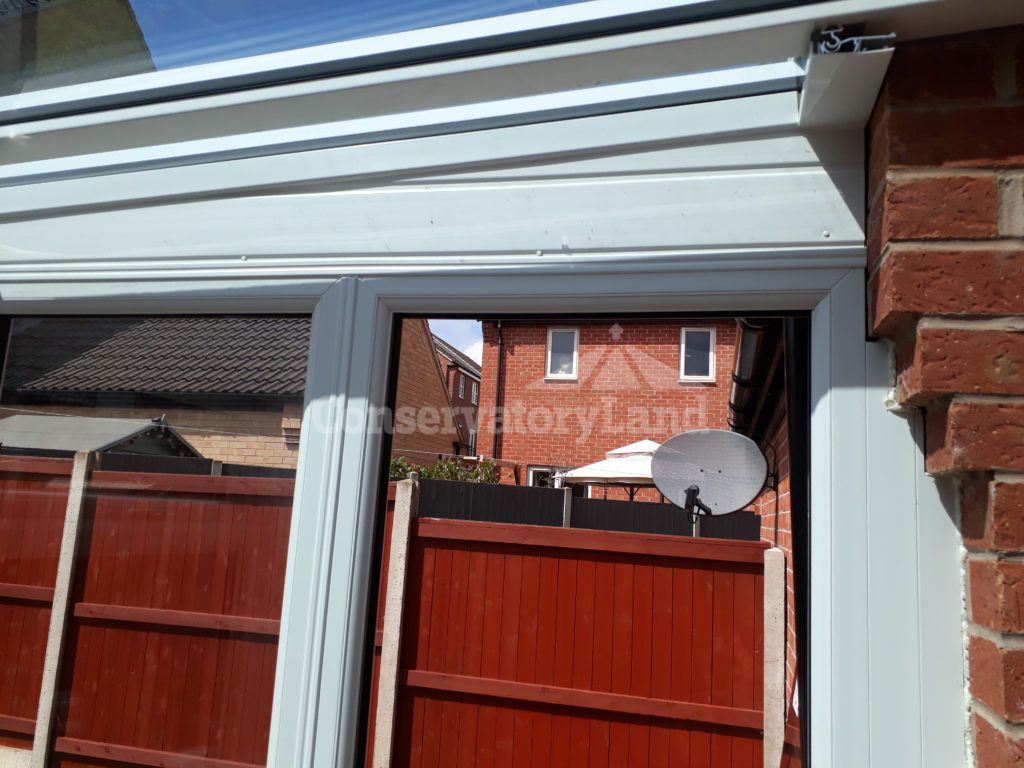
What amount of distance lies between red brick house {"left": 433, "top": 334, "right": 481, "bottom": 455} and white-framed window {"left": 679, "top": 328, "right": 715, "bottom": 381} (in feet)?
1.29

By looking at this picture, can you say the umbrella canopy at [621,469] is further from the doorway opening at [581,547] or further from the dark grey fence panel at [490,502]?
the dark grey fence panel at [490,502]

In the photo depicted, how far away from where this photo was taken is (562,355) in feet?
4.17

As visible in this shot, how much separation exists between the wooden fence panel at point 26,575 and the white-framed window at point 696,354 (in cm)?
127

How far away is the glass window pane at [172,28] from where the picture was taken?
2.82 feet

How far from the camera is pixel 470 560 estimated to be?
2.59 meters

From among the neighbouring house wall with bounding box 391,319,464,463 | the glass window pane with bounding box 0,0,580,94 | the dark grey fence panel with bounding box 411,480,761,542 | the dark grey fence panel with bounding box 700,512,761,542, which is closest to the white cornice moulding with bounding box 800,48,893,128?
the glass window pane with bounding box 0,0,580,94

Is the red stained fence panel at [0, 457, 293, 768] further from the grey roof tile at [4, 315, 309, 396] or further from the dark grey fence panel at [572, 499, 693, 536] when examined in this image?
the dark grey fence panel at [572, 499, 693, 536]

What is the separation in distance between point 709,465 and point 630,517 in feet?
1.65

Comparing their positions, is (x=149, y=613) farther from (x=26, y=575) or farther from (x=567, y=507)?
(x=567, y=507)

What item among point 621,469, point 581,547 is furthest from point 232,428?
point 581,547

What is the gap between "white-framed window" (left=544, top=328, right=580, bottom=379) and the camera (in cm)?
123

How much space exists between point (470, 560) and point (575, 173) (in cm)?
185

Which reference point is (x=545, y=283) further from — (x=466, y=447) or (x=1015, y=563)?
(x=1015, y=563)

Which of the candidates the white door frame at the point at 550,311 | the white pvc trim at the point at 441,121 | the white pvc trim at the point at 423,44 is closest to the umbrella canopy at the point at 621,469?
the white door frame at the point at 550,311
